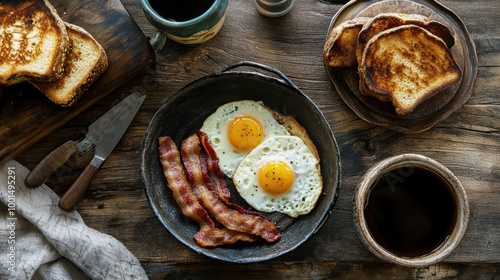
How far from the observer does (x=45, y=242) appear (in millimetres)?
2664

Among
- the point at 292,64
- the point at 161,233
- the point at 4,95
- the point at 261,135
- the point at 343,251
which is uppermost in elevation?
the point at 4,95

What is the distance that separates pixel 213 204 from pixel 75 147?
646mm

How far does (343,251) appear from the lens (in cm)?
267

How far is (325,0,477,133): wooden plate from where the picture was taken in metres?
2.64

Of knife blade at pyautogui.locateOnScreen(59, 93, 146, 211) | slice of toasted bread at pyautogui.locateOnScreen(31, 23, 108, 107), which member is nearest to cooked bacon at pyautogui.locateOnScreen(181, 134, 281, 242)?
knife blade at pyautogui.locateOnScreen(59, 93, 146, 211)

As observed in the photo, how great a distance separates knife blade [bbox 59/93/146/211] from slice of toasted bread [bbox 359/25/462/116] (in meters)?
1.01

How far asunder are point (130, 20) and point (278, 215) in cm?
108

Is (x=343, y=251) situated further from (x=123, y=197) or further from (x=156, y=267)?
(x=123, y=197)

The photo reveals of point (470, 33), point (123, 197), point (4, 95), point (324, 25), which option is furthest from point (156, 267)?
point (470, 33)

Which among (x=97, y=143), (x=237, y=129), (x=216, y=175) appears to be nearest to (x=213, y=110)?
(x=237, y=129)

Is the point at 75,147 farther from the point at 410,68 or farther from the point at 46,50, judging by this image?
the point at 410,68

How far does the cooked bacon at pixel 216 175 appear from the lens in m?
2.64

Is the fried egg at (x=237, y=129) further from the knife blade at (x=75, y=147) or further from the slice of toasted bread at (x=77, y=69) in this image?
the slice of toasted bread at (x=77, y=69)

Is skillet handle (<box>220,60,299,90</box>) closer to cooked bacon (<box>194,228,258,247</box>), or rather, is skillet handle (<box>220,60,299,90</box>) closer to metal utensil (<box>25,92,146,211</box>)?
metal utensil (<box>25,92,146,211</box>)
